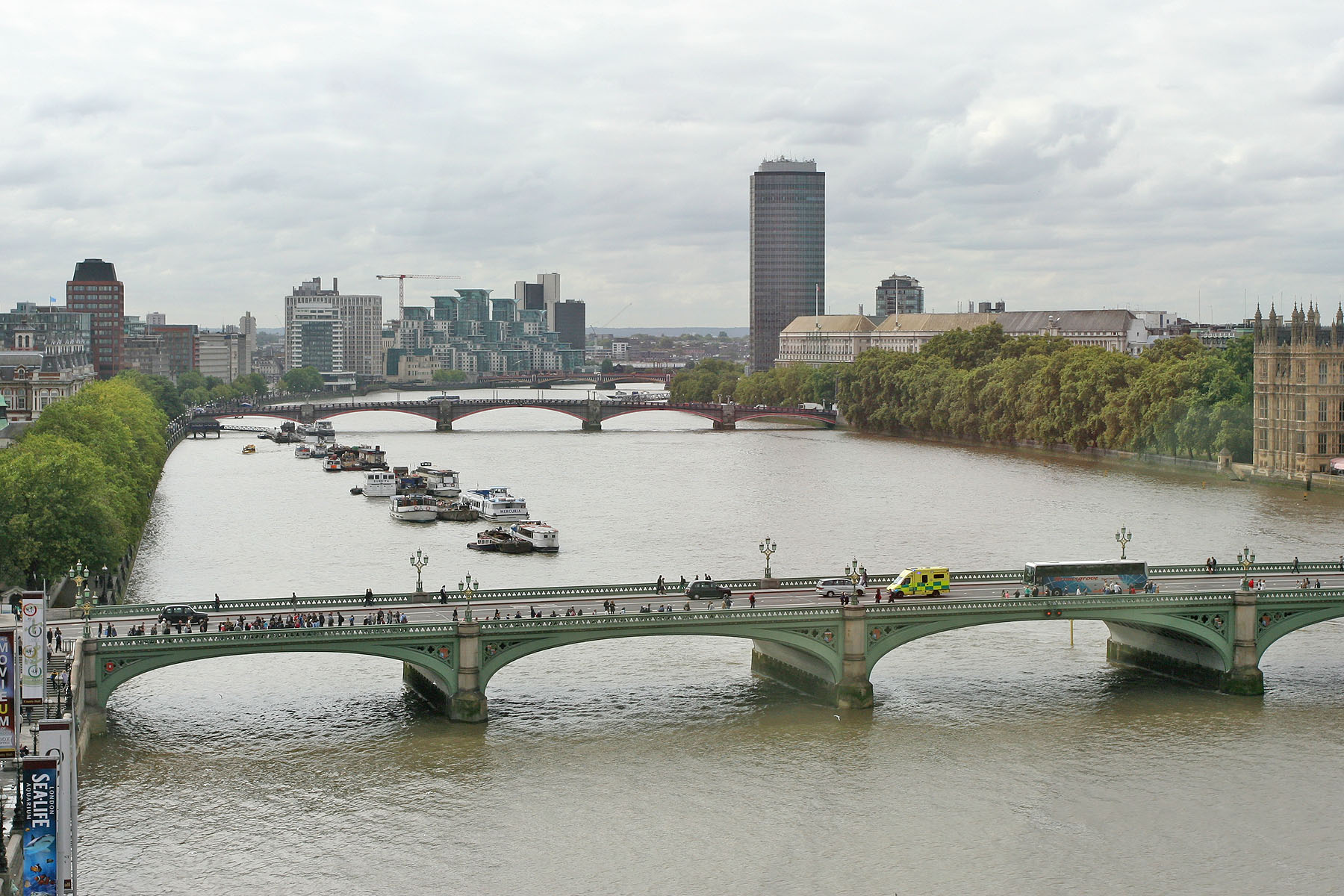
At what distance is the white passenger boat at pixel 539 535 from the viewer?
95.9 meters

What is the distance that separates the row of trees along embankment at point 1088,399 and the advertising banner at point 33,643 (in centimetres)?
11166

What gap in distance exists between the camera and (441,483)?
128250 mm

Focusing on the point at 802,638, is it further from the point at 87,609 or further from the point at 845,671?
the point at 87,609

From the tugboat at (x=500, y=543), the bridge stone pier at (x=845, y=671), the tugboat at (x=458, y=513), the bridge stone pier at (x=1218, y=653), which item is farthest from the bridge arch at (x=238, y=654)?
the tugboat at (x=458, y=513)

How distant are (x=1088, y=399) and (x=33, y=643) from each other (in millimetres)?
130107

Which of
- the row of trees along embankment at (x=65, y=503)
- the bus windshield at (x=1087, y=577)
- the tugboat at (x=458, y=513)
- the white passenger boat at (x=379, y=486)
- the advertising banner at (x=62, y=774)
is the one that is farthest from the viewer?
the white passenger boat at (x=379, y=486)

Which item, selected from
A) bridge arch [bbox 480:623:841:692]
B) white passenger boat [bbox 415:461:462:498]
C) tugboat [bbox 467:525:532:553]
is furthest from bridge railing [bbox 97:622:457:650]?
white passenger boat [bbox 415:461:462:498]

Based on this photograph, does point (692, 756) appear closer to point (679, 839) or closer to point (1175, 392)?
point (679, 839)

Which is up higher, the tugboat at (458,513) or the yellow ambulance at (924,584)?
the yellow ambulance at (924,584)

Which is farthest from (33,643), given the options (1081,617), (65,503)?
(65,503)

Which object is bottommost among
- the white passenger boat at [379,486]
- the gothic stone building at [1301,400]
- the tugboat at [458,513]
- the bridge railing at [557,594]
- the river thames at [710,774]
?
the river thames at [710,774]

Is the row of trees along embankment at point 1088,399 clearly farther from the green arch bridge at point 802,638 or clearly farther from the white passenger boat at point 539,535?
the green arch bridge at point 802,638

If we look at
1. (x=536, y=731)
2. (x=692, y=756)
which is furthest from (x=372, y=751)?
(x=692, y=756)

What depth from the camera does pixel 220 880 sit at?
41.8 metres
